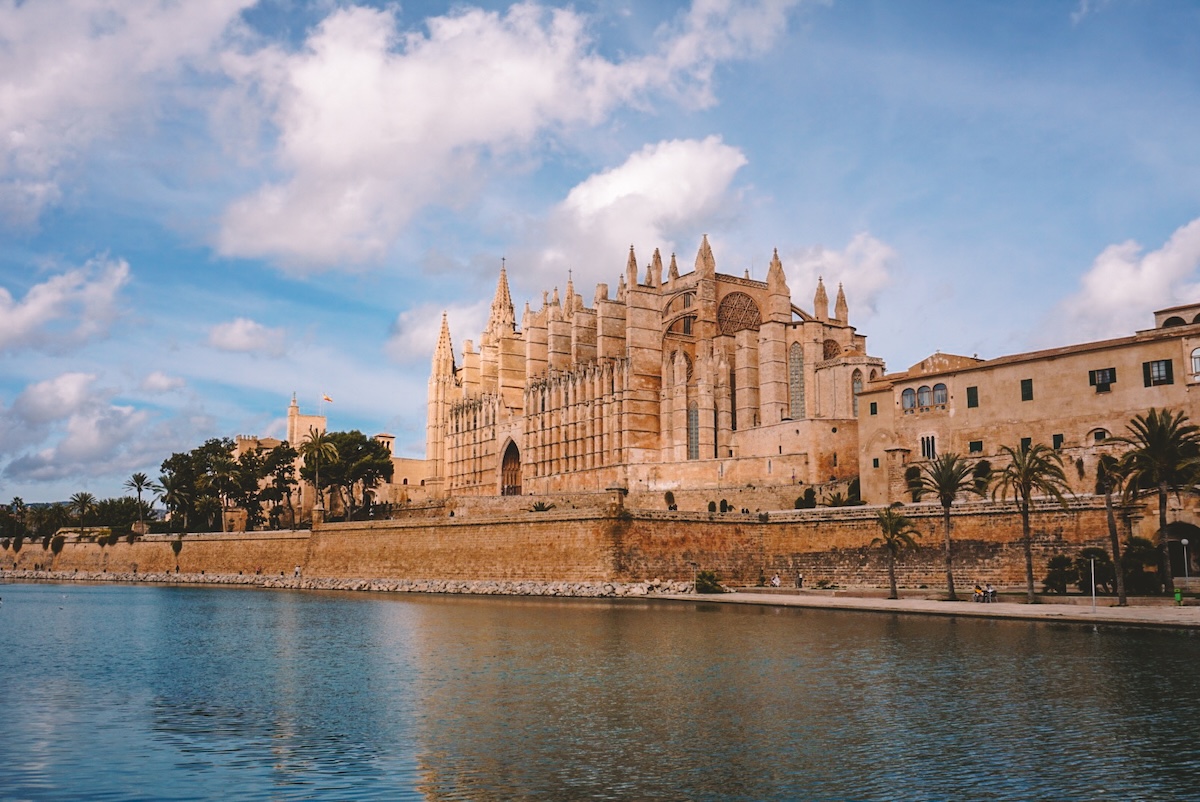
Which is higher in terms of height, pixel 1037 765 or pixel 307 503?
pixel 307 503

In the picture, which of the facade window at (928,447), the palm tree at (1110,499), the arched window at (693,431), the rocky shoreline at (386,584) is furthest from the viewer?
the arched window at (693,431)

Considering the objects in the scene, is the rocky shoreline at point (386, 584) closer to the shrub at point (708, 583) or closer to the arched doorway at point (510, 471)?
the shrub at point (708, 583)

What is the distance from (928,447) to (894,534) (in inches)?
330

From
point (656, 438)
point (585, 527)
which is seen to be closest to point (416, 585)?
point (585, 527)

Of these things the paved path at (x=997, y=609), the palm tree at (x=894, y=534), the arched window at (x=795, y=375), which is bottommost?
the paved path at (x=997, y=609)

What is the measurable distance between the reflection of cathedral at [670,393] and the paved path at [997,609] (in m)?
15.4

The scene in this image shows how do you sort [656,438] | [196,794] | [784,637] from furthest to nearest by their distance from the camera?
[656,438] → [784,637] → [196,794]

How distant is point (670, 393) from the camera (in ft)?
204

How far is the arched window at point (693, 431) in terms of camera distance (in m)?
60.7

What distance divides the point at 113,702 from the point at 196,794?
7.59 meters

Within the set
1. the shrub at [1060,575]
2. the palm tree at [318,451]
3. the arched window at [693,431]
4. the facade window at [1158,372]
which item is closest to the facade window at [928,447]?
the facade window at [1158,372]

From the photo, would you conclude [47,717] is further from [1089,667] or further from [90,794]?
[1089,667]

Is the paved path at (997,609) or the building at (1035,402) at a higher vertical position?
the building at (1035,402)

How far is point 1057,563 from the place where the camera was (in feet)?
114
